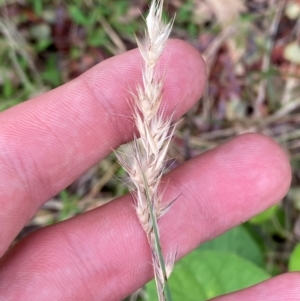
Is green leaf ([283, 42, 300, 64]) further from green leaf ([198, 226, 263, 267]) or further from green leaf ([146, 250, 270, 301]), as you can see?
green leaf ([146, 250, 270, 301])

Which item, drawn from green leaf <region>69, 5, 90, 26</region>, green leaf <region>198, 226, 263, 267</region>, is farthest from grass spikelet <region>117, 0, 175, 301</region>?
green leaf <region>69, 5, 90, 26</region>

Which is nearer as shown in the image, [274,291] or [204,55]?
[274,291]

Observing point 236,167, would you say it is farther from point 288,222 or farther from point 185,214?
point 288,222

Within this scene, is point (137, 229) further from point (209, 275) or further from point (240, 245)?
point (240, 245)

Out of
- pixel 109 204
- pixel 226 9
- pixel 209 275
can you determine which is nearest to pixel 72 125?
pixel 109 204

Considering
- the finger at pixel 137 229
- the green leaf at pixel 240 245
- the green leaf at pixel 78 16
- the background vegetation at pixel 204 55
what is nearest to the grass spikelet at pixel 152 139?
the finger at pixel 137 229

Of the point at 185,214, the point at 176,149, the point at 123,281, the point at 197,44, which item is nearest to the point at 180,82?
the point at 185,214
